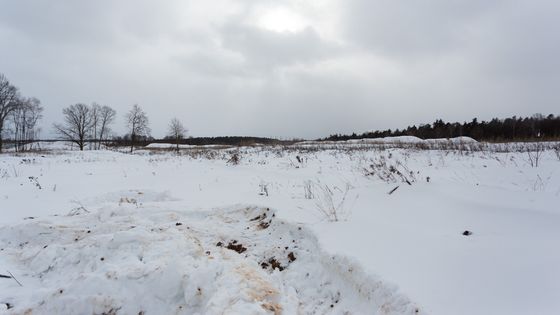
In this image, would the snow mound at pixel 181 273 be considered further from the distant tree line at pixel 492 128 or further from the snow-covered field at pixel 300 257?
the distant tree line at pixel 492 128

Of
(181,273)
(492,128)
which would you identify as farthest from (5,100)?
(492,128)

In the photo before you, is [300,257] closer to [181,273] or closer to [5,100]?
[181,273]

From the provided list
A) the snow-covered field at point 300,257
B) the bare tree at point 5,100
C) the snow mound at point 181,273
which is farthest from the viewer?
the bare tree at point 5,100

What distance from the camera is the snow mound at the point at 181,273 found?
8.23ft

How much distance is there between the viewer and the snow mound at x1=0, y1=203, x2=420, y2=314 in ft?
8.23

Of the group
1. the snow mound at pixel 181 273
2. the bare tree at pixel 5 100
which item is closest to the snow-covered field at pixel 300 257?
the snow mound at pixel 181 273

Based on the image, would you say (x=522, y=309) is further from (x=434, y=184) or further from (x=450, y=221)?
(x=434, y=184)

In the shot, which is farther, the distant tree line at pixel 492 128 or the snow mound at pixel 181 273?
the distant tree line at pixel 492 128

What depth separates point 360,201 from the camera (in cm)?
488

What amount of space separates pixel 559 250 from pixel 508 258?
0.47 m

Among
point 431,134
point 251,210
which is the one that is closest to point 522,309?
point 251,210

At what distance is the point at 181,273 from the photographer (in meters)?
2.76

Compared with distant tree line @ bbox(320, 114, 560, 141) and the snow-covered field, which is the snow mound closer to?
the snow-covered field

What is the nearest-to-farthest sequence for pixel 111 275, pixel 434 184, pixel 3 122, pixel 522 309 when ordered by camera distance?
pixel 522 309, pixel 111 275, pixel 434 184, pixel 3 122
